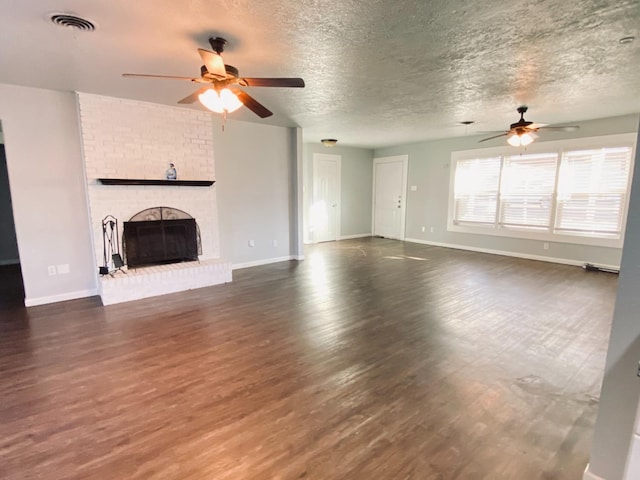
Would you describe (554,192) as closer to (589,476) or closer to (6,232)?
(589,476)

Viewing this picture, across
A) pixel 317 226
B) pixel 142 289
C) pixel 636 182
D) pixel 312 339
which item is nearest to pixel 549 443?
pixel 636 182

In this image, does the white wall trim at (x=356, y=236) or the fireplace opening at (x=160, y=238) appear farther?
the white wall trim at (x=356, y=236)

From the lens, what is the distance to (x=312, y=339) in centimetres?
297

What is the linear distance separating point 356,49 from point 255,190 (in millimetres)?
3543

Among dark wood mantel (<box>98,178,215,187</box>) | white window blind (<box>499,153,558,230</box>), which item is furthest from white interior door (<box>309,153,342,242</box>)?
white window blind (<box>499,153,558,230</box>)

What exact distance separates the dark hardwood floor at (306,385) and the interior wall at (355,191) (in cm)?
473

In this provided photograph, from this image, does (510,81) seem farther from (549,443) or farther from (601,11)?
(549,443)

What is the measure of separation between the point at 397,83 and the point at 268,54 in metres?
1.46

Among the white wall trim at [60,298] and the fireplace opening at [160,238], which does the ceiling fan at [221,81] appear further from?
the white wall trim at [60,298]

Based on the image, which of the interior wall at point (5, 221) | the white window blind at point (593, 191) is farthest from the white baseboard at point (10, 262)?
the white window blind at point (593, 191)

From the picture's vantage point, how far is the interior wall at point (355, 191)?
8.56m

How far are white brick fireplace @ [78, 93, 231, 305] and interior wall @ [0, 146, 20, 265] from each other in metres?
3.24

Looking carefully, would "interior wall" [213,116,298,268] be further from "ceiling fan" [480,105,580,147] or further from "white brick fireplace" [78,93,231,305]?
"ceiling fan" [480,105,580,147]

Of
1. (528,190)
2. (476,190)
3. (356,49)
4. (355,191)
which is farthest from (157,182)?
(528,190)
